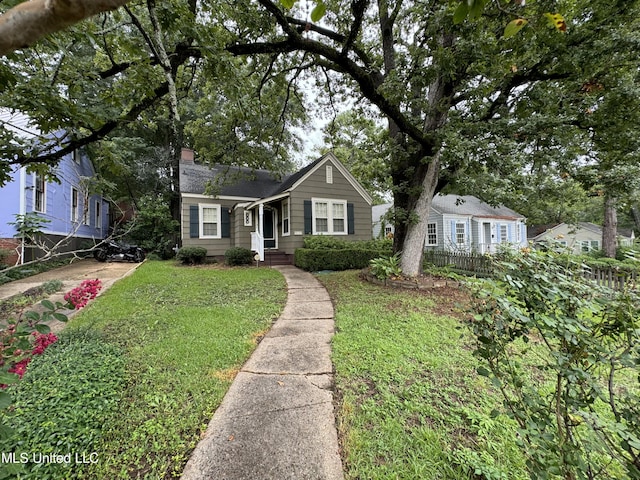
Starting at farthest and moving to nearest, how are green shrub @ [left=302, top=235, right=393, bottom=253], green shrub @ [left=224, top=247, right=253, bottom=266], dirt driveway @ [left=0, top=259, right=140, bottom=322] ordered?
green shrub @ [left=224, top=247, right=253, bottom=266] < green shrub @ [left=302, top=235, right=393, bottom=253] < dirt driveway @ [left=0, top=259, right=140, bottom=322]

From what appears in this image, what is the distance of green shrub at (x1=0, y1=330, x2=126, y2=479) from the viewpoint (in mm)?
1707

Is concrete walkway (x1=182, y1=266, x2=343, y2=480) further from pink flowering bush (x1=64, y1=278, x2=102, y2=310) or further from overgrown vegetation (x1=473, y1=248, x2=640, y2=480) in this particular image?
pink flowering bush (x1=64, y1=278, x2=102, y2=310)

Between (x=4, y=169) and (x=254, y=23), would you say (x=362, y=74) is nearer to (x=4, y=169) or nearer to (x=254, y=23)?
(x=254, y=23)

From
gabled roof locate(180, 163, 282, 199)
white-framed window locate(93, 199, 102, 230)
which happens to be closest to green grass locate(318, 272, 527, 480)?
gabled roof locate(180, 163, 282, 199)

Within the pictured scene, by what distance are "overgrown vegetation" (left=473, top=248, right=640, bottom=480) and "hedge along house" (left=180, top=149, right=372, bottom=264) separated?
31.5 ft

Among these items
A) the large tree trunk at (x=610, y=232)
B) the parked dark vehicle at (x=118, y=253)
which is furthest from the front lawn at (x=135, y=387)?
the large tree trunk at (x=610, y=232)

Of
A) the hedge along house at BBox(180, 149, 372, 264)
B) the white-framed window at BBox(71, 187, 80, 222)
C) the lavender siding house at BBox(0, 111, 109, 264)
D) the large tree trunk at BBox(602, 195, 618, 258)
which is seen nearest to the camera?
the lavender siding house at BBox(0, 111, 109, 264)

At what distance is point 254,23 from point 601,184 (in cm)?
721

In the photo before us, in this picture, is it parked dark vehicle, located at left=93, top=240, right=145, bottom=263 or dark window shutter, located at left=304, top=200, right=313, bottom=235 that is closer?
dark window shutter, located at left=304, top=200, right=313, bottom=235

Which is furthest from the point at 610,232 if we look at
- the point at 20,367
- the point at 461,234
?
the point at 20,367

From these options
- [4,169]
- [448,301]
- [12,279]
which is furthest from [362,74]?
[12,279]

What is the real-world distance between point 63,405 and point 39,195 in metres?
12.1

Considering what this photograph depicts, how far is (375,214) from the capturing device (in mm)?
22094

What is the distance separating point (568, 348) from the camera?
51.6 inches
